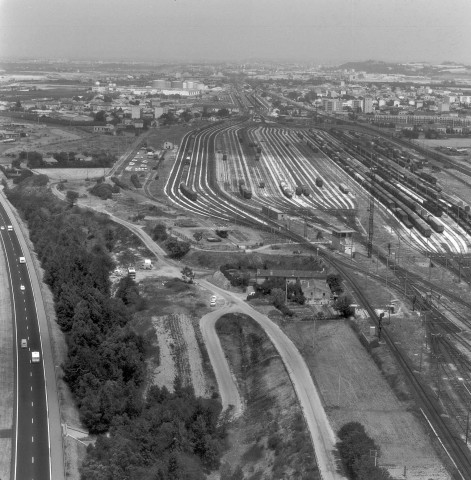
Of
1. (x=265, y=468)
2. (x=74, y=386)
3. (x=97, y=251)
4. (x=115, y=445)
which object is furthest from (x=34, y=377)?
(x=97, y=251)

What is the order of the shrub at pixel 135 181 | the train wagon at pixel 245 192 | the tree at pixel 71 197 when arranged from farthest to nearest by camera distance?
the shrub at pixel 135 181 → the train wagon at pixel 245 192 → the tree at pixel 71 197

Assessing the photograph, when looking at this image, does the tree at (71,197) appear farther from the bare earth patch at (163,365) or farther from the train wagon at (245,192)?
the bare earth patch at (163,365)

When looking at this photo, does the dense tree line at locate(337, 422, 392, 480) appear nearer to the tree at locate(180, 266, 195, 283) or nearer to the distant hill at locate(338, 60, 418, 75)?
the tree at locate(180, 266, 195, 283)

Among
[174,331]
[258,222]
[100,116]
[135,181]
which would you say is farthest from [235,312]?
[100,116]

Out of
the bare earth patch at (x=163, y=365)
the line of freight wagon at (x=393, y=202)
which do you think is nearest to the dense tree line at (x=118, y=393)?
the bare earth patch at (x=163, y=365)

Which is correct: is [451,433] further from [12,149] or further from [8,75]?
[8,75]
